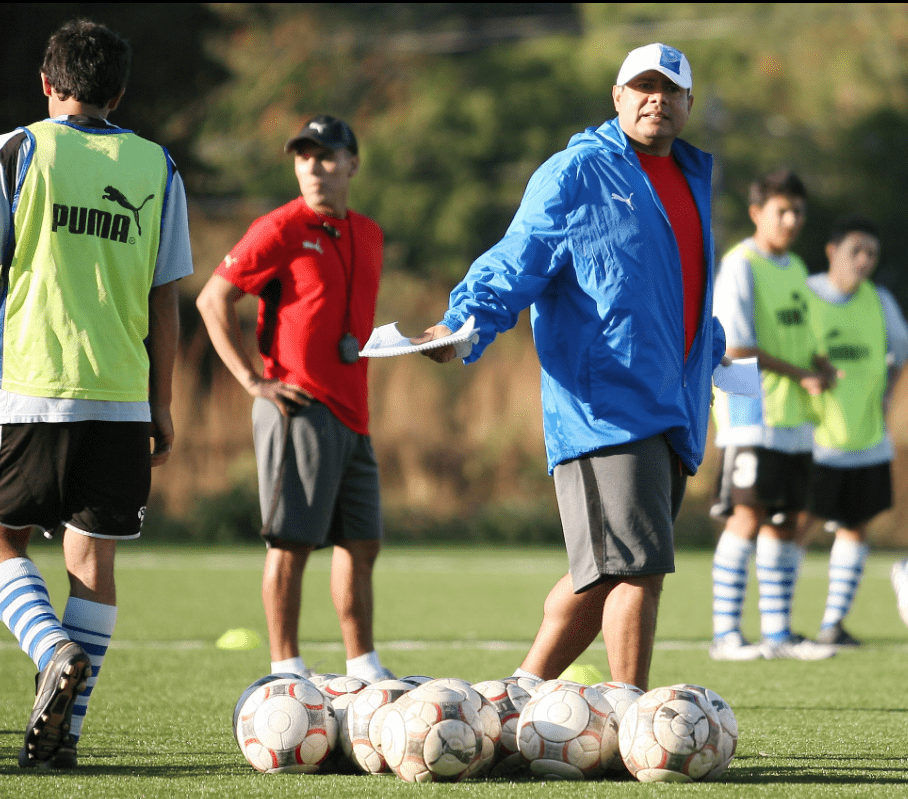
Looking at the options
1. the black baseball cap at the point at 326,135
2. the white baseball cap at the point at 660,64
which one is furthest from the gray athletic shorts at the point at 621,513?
the black baseball cap at the point at 326,135

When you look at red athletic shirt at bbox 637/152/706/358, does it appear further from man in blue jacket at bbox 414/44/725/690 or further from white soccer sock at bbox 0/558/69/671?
white soccer sock at bbox 0/558/69/671

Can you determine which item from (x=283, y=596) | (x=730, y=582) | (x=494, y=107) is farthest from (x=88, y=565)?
(x=494, y=107)

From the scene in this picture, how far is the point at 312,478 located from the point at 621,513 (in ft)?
6.09

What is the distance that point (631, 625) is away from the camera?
4.38m

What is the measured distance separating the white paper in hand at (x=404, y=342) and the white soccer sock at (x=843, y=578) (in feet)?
16.3

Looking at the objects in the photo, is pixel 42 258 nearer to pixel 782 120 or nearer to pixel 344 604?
pixel 344 604

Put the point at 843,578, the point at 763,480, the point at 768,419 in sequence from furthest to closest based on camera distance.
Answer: the point at 843,578, the point at 768,419, the point at 763,480

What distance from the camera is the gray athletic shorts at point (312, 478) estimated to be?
584 centimetres

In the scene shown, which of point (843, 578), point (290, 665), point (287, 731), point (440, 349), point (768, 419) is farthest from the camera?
point (843, 578)

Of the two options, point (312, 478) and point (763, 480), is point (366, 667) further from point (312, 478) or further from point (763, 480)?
point (763, 480)

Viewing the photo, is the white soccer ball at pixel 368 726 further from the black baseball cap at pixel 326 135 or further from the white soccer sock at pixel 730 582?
the white soccer sock at pixel 730 582

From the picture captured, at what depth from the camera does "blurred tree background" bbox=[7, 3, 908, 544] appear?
3244 centimetres

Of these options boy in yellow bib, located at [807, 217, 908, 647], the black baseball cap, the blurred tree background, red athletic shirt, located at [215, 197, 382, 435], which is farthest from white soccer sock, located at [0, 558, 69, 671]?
the blurred tree background

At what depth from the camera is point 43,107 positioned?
2166cm
